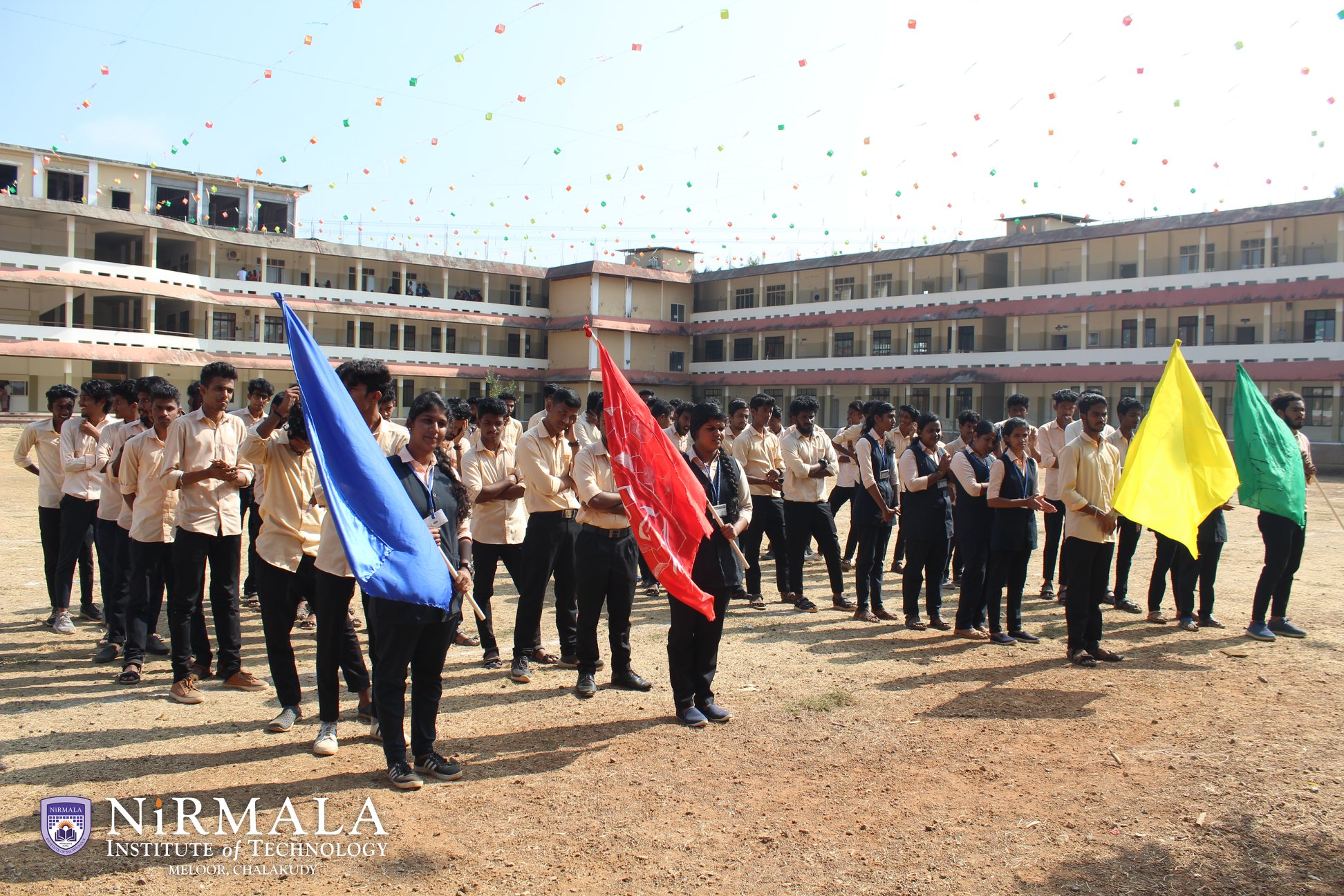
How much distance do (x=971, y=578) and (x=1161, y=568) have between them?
196 cm

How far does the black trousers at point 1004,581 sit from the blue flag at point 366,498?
4859 millimetres

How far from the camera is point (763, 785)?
4883mm

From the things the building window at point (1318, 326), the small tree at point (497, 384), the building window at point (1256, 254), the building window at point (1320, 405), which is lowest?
the building window at point (1320, 405)

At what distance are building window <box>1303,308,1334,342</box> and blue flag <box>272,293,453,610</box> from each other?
3731 cm

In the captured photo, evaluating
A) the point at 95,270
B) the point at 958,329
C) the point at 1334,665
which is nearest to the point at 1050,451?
the point at 1334,665

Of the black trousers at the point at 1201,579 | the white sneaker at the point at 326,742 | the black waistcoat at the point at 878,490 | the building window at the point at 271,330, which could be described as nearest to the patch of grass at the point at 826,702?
the white sneaker at the point at 326,742

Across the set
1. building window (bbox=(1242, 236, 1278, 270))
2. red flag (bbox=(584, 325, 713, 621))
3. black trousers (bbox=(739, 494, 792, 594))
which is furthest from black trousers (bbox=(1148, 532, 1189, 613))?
building window (bbox=(1242, 236, 1278, 270))

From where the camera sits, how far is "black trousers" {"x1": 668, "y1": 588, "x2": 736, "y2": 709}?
584cm

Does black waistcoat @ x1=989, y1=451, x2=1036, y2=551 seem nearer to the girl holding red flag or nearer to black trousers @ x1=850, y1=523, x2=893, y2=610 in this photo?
black trousers @ x1=850, y1=523, x2=893, y2=610

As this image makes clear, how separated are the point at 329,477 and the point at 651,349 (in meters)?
47.7

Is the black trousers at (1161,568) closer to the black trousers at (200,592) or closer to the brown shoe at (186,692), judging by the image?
the black trousers at (200,592)

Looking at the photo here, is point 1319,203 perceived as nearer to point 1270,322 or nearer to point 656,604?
point 1270,322

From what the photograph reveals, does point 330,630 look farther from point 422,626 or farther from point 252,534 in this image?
point 252,534

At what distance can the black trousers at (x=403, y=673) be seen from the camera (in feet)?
15.6
